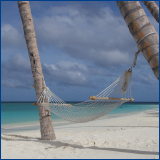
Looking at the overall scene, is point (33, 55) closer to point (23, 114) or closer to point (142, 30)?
point (142, 30)

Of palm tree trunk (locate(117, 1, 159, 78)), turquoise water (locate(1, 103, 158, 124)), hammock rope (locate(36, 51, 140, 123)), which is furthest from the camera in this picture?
turquoise water (locate(1, 103, 158, 124))

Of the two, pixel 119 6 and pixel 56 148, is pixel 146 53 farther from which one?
pixel 56 148

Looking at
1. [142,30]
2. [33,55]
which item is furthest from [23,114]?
[142,30]

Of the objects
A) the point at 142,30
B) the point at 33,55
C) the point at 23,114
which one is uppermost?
the point at 33,55

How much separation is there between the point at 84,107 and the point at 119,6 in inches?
154

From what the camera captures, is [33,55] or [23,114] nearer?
[33,55]

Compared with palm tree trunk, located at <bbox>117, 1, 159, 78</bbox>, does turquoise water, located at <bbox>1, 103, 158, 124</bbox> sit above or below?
below

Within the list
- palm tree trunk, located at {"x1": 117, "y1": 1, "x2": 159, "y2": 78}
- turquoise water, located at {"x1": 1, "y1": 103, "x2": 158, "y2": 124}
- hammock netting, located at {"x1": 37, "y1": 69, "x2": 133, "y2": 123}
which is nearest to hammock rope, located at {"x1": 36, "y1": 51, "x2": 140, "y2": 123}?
hammock netting, located at {"x1": 37, "y1": 69, "x2": 133, "y2": 123}

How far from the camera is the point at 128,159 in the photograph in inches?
172

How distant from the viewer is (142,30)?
189cm

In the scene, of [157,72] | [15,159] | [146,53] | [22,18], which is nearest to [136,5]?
[146,53]

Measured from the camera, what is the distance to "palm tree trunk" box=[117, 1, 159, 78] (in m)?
1.86

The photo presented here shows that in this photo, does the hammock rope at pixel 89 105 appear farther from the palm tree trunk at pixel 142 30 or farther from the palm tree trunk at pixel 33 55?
the palm tree trunk at pixel 142 30

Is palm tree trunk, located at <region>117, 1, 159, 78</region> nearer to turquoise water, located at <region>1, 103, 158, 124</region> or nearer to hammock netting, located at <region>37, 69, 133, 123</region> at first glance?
hammock netting, located at <region>37, 69, 133, 123</region>
